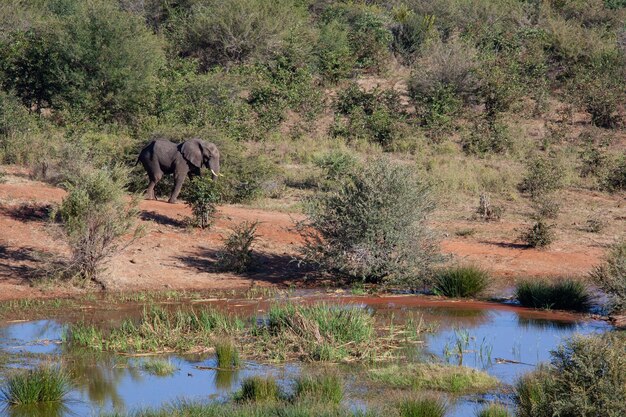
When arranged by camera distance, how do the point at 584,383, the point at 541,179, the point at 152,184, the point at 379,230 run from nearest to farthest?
the point at 584,383, the point at 379,230, the point at 152,184, the point at 541,179

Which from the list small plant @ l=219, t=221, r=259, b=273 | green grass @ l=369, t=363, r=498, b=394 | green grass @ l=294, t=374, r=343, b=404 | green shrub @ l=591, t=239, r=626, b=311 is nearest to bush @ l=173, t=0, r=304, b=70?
small plant @ l=219, t=221, r=259, b=273

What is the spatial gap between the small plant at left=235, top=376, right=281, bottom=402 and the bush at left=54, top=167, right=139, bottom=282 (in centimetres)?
676

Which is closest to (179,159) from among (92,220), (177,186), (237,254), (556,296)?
(177,186)

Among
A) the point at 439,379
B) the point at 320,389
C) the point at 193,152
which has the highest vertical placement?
the point at 193,152

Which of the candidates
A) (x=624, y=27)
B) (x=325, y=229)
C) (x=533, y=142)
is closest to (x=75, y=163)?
(x=325, y=229)

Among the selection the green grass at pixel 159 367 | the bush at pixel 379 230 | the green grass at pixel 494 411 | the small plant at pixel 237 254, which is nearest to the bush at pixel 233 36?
the small plant at pixel 237 254

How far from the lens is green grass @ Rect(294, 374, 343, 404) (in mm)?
9398

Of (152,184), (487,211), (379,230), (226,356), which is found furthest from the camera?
(487,211)

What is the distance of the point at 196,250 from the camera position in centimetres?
1838

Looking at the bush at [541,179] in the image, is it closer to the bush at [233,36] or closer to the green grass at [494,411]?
the bush at [233,36]

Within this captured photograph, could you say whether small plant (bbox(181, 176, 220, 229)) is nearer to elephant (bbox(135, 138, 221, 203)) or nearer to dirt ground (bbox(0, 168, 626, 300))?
dirt ground (bbox(0, 168, 626, 300))

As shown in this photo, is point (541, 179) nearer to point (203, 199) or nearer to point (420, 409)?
point (203, 199)

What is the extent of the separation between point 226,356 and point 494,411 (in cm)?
350

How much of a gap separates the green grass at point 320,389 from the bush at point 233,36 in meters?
25.3
